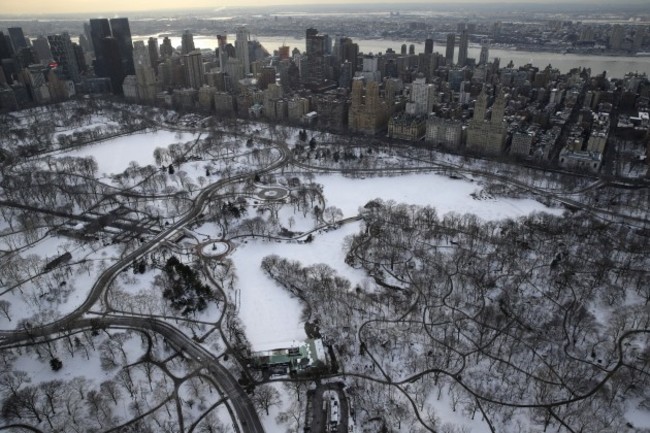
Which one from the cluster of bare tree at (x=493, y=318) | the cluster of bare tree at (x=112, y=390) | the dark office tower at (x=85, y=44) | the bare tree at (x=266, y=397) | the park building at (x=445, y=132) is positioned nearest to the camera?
the cluster of bare tree at (x=112, y=390)

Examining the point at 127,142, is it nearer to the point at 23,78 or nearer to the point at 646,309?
the point at 23,78

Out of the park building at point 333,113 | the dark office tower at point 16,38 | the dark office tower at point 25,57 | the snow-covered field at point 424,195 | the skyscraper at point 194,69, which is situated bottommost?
the snow-covered field at point 424,195

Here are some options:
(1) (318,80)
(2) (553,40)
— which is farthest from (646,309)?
(2) (553,40)

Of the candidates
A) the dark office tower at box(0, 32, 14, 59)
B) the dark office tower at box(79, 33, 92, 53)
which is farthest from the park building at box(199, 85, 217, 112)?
the dark office tower at box(79, 33, 92, 53)

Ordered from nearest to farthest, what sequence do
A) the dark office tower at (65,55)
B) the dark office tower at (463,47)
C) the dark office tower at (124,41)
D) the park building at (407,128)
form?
the park building at (407,128), the dark office tower at (65,55), the dark office tower at (124,41), the dark office tower at (463,47)

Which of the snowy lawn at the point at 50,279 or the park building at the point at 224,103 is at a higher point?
the park building at the point at 224,103

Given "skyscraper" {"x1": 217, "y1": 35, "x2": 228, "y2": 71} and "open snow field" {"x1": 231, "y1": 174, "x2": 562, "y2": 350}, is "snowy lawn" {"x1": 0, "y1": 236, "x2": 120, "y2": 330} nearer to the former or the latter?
"open snow field" {"x1": 231, "y1": 174, "x2": 562, "y2": 350}

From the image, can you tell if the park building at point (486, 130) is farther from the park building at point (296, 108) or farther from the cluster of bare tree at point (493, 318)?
the park building at point (296, 108)

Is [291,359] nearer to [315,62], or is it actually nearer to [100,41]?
[315,62]

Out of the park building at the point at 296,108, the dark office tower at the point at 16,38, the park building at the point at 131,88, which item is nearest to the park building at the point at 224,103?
the park building at the point at 296,108
